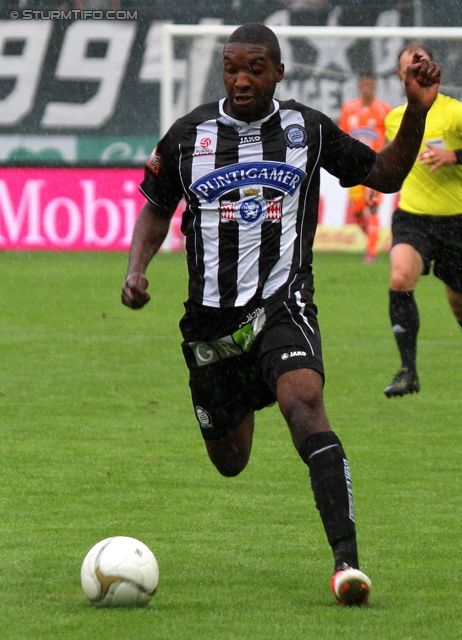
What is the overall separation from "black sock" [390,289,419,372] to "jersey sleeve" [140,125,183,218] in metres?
3.40

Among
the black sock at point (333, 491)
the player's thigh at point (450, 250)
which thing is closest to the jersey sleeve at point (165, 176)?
the black sock at point (333, 491)

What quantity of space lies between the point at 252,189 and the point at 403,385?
3.48m

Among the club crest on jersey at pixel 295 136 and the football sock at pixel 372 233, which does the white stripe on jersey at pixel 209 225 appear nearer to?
the club crest on jersey at pixel 295 136

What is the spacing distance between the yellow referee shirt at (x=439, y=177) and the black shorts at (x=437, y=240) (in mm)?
61

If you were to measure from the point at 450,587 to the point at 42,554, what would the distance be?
150 cm

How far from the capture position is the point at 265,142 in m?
4.65

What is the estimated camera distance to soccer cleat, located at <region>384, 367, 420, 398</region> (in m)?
7.80

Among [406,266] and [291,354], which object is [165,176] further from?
[406,266]

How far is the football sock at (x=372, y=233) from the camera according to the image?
674 inches

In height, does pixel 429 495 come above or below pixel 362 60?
above

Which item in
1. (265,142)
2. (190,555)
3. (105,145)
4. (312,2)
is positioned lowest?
(105,145)

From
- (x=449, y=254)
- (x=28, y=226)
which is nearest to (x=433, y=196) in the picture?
(x=449, y=254)

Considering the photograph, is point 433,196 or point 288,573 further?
point 433,196

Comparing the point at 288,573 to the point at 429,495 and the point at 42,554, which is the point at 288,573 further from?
the point at 429,495
